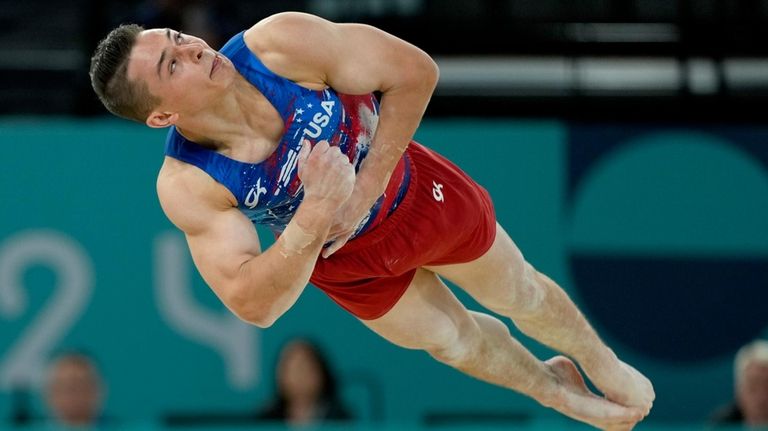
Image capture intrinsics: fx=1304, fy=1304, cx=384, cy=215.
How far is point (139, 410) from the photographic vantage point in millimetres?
7691

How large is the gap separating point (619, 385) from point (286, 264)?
1.80 metres

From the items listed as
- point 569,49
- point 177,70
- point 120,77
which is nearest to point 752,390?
point 569,49

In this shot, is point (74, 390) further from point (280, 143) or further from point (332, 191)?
point (332, 191)

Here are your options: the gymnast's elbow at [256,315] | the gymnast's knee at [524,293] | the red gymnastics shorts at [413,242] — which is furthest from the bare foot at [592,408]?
the gymnast's elbow at [256,315]

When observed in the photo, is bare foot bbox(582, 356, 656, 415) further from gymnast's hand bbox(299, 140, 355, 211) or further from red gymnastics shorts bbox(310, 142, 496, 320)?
gymnast's hand bbox(299, 140, 355, 211)

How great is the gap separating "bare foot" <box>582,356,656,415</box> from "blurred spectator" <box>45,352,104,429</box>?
3.02m

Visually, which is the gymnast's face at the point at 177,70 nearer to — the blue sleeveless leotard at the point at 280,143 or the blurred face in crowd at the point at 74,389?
the blue sleeveless leotard at the point at 280,143

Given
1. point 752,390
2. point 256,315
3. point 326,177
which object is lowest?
point 752,390

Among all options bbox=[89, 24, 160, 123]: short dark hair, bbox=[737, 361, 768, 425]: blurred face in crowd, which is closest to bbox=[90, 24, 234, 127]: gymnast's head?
bbox=[89, 24, 160, 123]: short dark hair

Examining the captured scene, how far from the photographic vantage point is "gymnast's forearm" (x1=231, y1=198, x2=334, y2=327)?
3.91 m

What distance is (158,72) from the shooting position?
4.13 m

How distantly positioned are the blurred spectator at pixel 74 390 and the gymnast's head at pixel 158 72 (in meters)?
3.06

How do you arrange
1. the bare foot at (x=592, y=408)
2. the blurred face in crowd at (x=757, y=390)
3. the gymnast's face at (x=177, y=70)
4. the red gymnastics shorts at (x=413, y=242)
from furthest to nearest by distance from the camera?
the blurred face in crowd at (x=757, y=390)
the bare foot at (x=592, y=408)
the red gymnastics shorts at (x=413, y=242)
the gymnast's face at (x=177, y=70)

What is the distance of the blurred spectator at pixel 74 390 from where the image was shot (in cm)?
695
